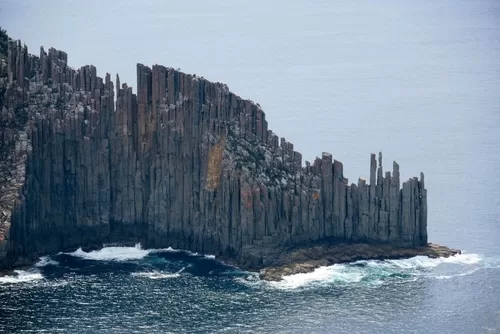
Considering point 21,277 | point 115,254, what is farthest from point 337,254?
point 21,277

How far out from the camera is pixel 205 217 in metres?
195

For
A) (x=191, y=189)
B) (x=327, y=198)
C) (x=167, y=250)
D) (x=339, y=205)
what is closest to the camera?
(x=327, y=198)

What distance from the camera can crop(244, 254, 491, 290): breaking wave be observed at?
606 feet

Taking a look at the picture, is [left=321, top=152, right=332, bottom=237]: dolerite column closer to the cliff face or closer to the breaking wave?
the cliff face

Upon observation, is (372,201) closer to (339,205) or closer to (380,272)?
(339,205)

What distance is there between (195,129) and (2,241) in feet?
100

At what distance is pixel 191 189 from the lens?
197 meters

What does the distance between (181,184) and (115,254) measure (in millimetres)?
13070

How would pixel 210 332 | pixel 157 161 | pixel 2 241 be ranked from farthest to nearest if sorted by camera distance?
1. pixel 157 161
2. pixel 2 241
3. pixel 210 332

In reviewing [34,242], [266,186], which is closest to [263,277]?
[266,186]

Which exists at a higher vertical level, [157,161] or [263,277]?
[157,161]

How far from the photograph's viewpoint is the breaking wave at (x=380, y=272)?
184750 mm

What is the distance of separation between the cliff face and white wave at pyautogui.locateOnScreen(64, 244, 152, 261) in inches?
67.6

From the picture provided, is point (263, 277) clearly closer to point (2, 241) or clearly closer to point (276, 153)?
point (276, 153)
